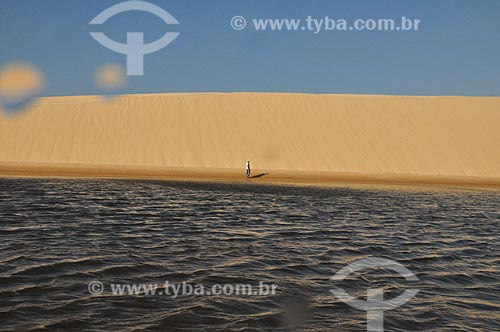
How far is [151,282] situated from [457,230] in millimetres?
8111

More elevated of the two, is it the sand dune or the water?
the sand dune

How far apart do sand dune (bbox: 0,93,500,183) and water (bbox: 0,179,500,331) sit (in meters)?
25.4

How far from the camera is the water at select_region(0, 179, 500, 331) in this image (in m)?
4.88

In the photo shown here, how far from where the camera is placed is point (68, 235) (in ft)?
28.9

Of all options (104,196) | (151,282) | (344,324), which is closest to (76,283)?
(151,282)

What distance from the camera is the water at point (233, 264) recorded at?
16.0 ft

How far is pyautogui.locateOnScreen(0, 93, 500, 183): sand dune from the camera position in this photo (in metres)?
38.7

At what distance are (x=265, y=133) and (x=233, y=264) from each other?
122 ft

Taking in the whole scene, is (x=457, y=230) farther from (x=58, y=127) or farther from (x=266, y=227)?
(x=58, y=127)

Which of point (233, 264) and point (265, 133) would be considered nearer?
point (233, 264)

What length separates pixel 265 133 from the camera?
44000 mm

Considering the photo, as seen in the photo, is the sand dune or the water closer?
the water

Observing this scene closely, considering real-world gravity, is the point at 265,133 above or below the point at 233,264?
above

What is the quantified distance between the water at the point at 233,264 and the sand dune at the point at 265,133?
2540cm
